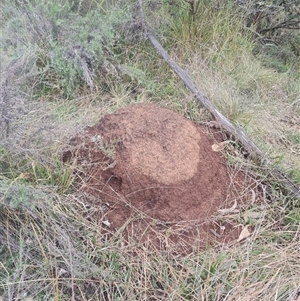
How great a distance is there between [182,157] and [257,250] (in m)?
0.62

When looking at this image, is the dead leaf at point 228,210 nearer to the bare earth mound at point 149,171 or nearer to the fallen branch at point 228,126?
the bare earth mound at point 149,171

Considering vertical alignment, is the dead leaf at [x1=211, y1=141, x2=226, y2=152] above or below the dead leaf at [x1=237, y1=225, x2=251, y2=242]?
above

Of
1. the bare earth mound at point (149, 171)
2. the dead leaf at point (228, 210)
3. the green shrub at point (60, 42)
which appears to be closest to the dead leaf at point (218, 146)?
the bare earth mound at point (149, 171)

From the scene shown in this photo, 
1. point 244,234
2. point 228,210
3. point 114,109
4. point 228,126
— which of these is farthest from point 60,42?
point 244,234

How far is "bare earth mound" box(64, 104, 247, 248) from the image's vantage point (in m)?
2.16

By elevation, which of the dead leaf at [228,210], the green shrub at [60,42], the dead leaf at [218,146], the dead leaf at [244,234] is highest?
the green shrub at [60,42]

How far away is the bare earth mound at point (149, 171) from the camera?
216 cm

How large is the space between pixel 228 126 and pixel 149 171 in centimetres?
73

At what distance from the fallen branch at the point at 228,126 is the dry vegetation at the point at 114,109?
0.06m

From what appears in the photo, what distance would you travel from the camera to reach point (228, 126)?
2.67m

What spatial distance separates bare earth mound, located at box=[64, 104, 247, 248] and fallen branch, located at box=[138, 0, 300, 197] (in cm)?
24

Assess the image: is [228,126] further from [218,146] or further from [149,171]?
[149,171]

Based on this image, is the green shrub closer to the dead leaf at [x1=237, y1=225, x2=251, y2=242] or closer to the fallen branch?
the fallen branch

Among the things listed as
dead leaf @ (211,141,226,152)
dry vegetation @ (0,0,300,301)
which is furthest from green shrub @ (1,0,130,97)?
dead leaf @ (211,141,226,152)
